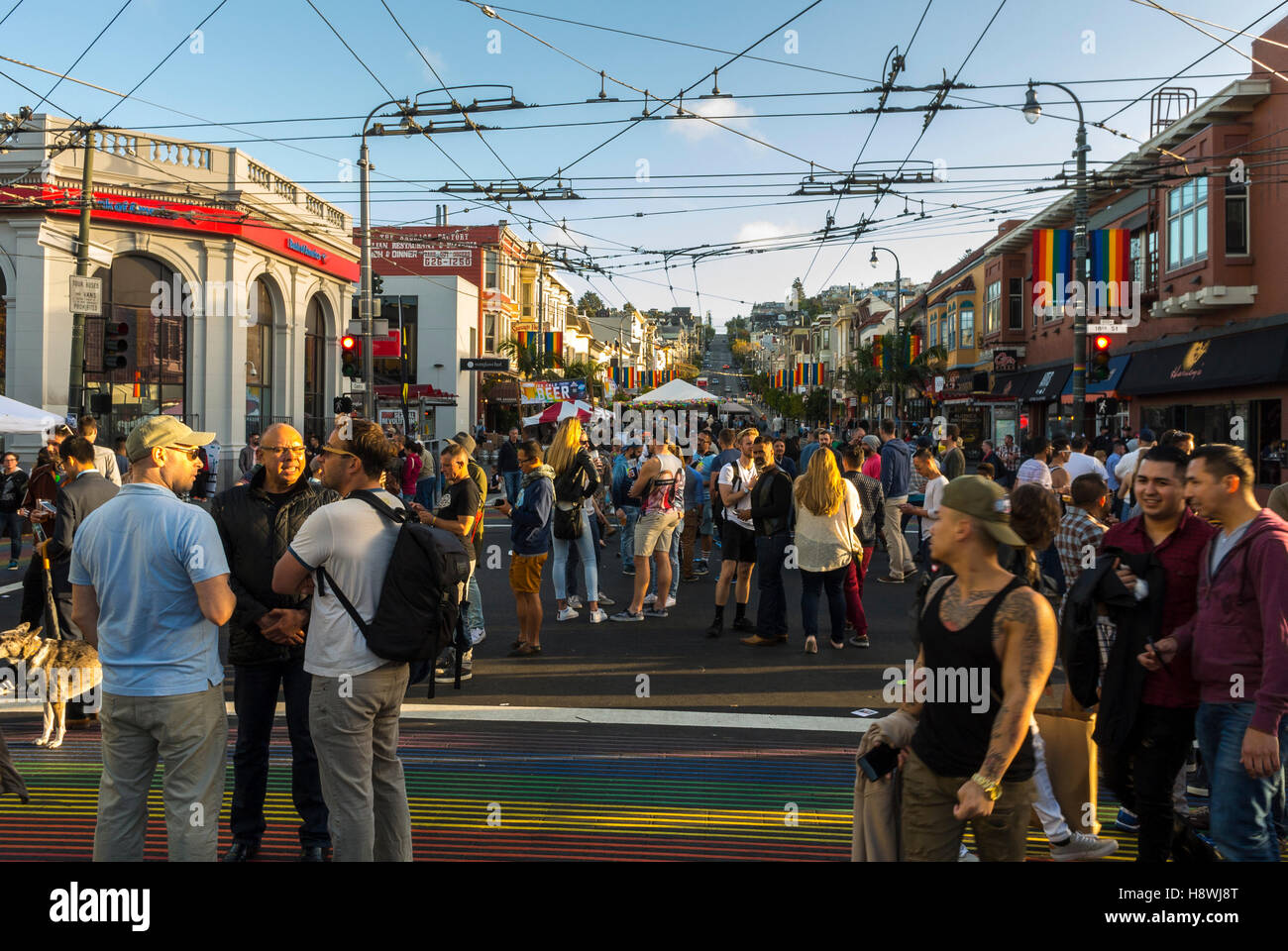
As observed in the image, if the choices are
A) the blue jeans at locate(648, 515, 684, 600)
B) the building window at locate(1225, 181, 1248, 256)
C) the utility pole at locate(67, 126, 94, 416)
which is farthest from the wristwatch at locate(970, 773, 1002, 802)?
the building window at locate(1225, 181, 1248, 256)

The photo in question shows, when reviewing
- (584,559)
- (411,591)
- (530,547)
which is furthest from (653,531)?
(411,591)

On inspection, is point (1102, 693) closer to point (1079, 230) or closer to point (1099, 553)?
point (1099, 553)

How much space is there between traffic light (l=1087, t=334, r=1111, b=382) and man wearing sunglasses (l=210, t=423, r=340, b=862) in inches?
629

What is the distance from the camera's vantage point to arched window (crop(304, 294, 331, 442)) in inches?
1214

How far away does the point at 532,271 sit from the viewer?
6400 cm

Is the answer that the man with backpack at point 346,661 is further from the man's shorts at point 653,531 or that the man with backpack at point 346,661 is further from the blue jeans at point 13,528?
the blue jeans at point 13,528

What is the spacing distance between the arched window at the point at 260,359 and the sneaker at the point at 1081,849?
25025 mm

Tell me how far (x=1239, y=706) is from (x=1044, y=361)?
3337cm

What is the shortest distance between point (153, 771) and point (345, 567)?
1.02m

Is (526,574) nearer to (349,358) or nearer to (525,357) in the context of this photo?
(349,358)

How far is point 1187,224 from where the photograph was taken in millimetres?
22828

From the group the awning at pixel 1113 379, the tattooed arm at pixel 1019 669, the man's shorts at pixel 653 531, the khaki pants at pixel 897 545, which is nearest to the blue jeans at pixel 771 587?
the man's shorts at pixel 653 531
